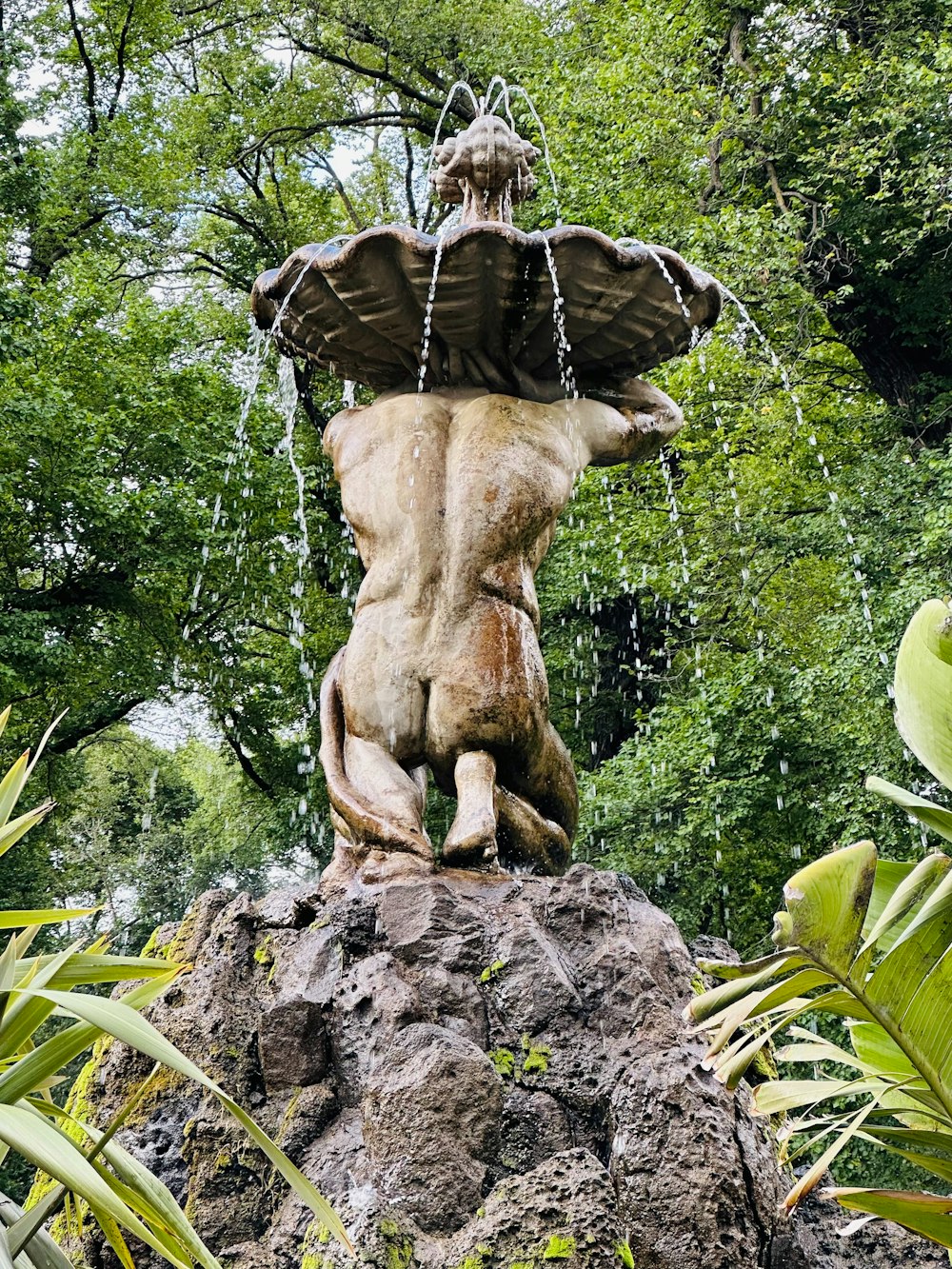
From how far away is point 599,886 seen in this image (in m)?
4.19

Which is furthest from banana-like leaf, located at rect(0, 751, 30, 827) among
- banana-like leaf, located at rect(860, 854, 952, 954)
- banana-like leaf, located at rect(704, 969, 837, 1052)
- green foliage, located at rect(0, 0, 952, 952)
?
green foliage, located at rect(0, 0, 952, 952)

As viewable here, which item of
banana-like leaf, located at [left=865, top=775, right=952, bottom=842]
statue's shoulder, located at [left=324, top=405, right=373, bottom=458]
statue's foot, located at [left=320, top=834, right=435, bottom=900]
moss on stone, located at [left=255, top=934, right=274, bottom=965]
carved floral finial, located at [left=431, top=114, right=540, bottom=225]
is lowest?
moss on stone, located at [left=255, top=934, right=274, bottom=965]

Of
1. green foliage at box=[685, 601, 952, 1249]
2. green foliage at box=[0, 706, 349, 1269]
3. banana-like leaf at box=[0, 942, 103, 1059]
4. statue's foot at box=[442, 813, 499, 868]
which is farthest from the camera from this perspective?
statue's foot at box=[442, 813, 499, 868]

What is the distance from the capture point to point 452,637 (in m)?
5.00

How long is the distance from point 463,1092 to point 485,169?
387cm

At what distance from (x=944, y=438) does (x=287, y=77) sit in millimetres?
11200

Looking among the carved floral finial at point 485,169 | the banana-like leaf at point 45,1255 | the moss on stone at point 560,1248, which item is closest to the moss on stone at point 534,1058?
the moss on stone at point 560,1248

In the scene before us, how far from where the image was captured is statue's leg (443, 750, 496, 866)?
4535 mm

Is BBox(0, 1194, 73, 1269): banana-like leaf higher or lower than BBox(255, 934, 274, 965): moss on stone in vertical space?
lower

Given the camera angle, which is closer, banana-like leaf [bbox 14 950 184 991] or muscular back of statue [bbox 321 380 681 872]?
banana-like leaf [bbox 14 950 184 991]

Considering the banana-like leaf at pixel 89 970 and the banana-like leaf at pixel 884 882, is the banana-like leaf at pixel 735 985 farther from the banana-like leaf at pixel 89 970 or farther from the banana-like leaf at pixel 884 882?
the banana-like leaf at pixel 89 970

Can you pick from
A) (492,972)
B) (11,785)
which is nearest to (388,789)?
(492,972)

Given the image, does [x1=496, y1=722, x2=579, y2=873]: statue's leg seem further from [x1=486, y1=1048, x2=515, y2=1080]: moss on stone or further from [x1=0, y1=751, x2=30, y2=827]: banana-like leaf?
[x1=0, y1=751, x2=30, y2=827]: banana-like leaf

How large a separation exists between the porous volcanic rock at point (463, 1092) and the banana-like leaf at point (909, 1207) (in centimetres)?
70
